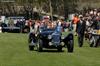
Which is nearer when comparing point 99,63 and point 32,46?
point 99,63

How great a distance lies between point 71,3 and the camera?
7494 cm

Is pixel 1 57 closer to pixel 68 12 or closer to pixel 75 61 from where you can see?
pixel 75 61

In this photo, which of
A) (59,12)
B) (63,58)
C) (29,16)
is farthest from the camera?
(59,12)

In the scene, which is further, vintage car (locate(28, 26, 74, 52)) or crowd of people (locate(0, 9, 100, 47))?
crowd of people (locate(0, 9, 100, 47))

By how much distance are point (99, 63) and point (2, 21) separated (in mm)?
36947

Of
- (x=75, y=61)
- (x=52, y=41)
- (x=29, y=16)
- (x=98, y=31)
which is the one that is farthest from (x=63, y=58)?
(x=29, y=16)

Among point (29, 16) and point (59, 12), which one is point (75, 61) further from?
point (59, 12)

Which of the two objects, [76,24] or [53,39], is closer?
[53,39]

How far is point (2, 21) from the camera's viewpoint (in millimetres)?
58500

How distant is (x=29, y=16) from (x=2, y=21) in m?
10.7

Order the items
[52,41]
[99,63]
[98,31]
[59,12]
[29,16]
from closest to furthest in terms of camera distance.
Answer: [99,63] → [52,41] → [98,31] → [29,16] → [59,12]

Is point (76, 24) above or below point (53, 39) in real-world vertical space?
below

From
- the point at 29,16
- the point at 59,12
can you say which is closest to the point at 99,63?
the point at 29,16

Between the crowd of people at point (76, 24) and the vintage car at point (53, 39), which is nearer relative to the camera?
the vintage car at point (53, 39)
